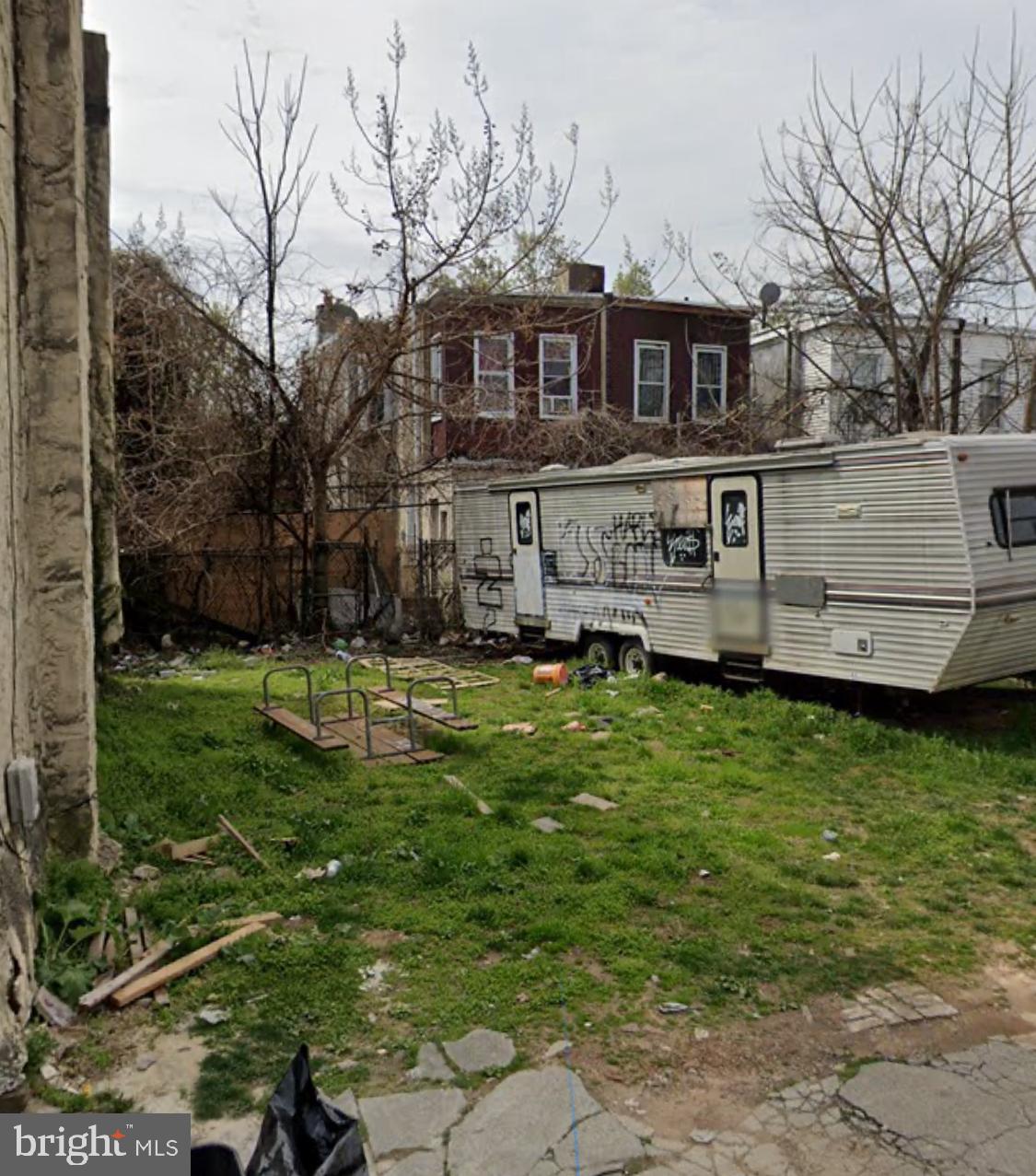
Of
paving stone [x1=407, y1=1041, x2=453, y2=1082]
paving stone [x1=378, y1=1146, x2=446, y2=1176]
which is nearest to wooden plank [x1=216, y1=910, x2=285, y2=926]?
paving stone [x1=407, y1=1041, x2=453, y2=1082]

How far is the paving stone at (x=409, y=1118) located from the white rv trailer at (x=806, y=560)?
6576mm

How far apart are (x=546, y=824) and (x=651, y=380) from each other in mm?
16401

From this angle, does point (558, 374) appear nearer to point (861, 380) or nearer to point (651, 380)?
point (651, 380)

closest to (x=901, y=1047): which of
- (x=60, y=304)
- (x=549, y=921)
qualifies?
(x=549, y=921)

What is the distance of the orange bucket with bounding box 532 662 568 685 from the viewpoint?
1221 cm

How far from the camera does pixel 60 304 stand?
5504mm

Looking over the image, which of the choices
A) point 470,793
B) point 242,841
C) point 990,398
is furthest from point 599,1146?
point 990,398

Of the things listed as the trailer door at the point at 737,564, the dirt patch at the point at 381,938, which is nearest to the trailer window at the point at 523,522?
the trailer door at the point at 737,564

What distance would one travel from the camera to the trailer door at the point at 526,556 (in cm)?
1403

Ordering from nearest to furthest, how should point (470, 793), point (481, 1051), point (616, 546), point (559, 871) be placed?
point (481, 1051)
point (559, 871)
point (470, 793)
point (616, 546)

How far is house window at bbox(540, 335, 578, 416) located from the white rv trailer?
623cm

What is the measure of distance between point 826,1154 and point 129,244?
16615 millimetres

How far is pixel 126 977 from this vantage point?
455 centimetres

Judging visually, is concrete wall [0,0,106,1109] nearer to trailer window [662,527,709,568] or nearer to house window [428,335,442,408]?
trailer window [662,527,709,568]
